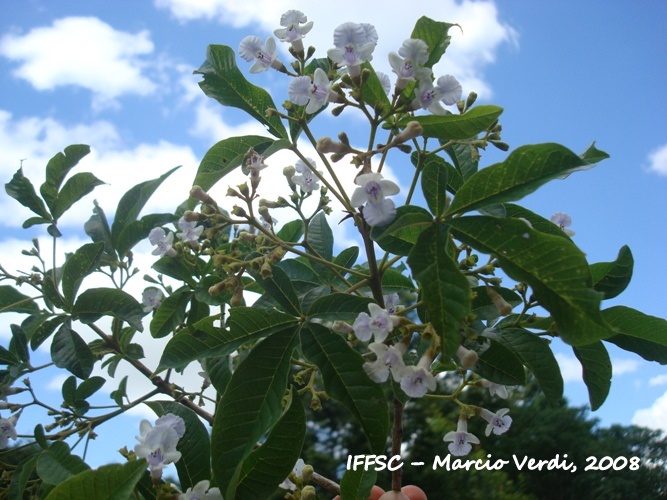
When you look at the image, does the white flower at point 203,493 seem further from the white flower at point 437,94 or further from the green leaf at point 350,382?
the white flower at point 437,94

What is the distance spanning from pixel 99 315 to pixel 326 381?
901 mm

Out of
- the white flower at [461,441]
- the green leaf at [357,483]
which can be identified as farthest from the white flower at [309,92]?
the white flower at [461,441]

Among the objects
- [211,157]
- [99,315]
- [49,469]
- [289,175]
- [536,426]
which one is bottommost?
[49,469]

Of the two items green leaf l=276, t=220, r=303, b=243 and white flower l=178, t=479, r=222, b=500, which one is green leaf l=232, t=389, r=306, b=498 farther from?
green leaf l=276, t=220, r=303, b=243

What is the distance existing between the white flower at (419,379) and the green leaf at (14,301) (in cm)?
138

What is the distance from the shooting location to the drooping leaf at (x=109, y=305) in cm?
183

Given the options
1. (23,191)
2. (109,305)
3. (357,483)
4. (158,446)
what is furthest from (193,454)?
(23,191)

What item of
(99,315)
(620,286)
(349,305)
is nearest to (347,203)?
(349,305)

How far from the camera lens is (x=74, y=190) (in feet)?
6.93

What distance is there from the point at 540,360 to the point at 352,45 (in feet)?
2.63

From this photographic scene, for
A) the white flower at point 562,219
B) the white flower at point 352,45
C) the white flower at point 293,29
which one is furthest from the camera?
the white flower at point 562,219

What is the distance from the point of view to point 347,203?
1345 mm

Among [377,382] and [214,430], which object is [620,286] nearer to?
[377,382]

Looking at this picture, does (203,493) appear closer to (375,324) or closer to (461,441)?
(375,324)
